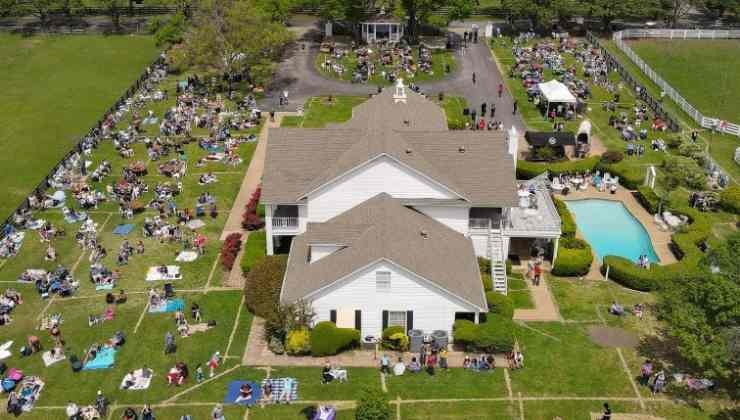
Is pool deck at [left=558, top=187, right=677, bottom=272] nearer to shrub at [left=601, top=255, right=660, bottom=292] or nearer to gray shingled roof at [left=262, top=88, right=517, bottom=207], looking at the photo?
shrub at [left=601, top=255, right=660, bottom=292]

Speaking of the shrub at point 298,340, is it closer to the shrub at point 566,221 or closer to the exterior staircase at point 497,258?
the exterior staircase at point 497,258

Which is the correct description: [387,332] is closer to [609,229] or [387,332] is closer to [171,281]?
[171,281]

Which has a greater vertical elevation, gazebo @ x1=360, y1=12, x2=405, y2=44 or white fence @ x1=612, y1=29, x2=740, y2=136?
gazebo @ x1=360, y1=12, x2=405, y2=44

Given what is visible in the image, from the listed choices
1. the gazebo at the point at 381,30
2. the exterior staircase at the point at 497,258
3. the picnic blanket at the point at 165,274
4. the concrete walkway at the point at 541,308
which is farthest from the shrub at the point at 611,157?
the gazebo at the point at 381,30

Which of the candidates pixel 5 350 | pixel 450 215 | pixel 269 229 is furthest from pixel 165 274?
pixel 450 215

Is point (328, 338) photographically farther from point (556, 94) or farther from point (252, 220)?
point (556, 94)

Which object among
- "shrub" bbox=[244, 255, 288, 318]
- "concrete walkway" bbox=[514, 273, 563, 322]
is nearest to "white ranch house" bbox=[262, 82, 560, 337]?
"shrub" bbox=[244, 255, 288, 318]
